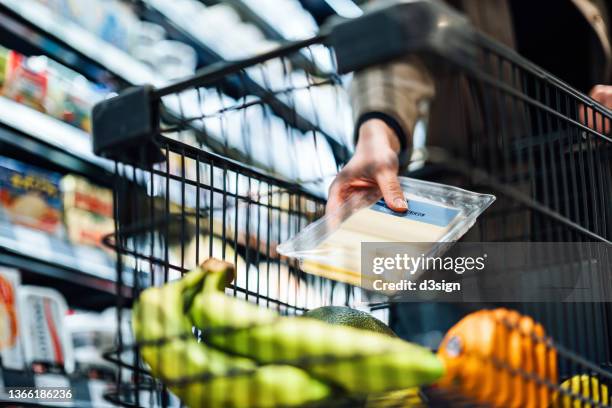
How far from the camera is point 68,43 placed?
2314 mm

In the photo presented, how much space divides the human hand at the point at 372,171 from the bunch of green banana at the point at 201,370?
0.86ft

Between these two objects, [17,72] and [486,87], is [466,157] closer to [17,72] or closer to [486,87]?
[486,87]

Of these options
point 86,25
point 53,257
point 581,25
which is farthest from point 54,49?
→ point 581,25

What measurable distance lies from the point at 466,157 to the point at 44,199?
1.83 metres

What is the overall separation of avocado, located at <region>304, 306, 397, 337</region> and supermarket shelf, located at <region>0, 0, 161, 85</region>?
5.43ft

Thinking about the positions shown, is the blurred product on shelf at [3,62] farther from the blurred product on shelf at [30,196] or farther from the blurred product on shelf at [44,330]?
the blurred product on shelf at [44,330]

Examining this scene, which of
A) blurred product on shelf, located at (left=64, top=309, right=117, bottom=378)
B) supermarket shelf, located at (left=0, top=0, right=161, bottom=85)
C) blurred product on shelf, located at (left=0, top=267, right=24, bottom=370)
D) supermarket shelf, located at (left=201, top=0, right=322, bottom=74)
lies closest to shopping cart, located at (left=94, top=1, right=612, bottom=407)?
blurred product on shelf, located at (left=0, top=267, right=24, bottom=370)

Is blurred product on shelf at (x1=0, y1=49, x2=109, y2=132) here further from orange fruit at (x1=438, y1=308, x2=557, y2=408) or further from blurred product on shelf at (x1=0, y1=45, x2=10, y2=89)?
orange fruit at (x1=438, y1=308, x2=557, y2=408)

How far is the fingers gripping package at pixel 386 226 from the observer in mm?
918

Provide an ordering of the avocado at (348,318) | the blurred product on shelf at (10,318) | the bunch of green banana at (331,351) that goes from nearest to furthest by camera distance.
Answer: the bunch of green banana at (331,351), the avocado at (348,318), the blurred product on shelf at (10,318)

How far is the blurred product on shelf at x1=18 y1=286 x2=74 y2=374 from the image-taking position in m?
2.10

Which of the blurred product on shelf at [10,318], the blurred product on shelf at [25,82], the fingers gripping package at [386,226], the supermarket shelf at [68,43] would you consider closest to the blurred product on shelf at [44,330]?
the blurred product on shelf at [10,318]

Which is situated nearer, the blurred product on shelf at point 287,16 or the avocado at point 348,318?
the avocado at point 348,318

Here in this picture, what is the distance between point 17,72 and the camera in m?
2.19
